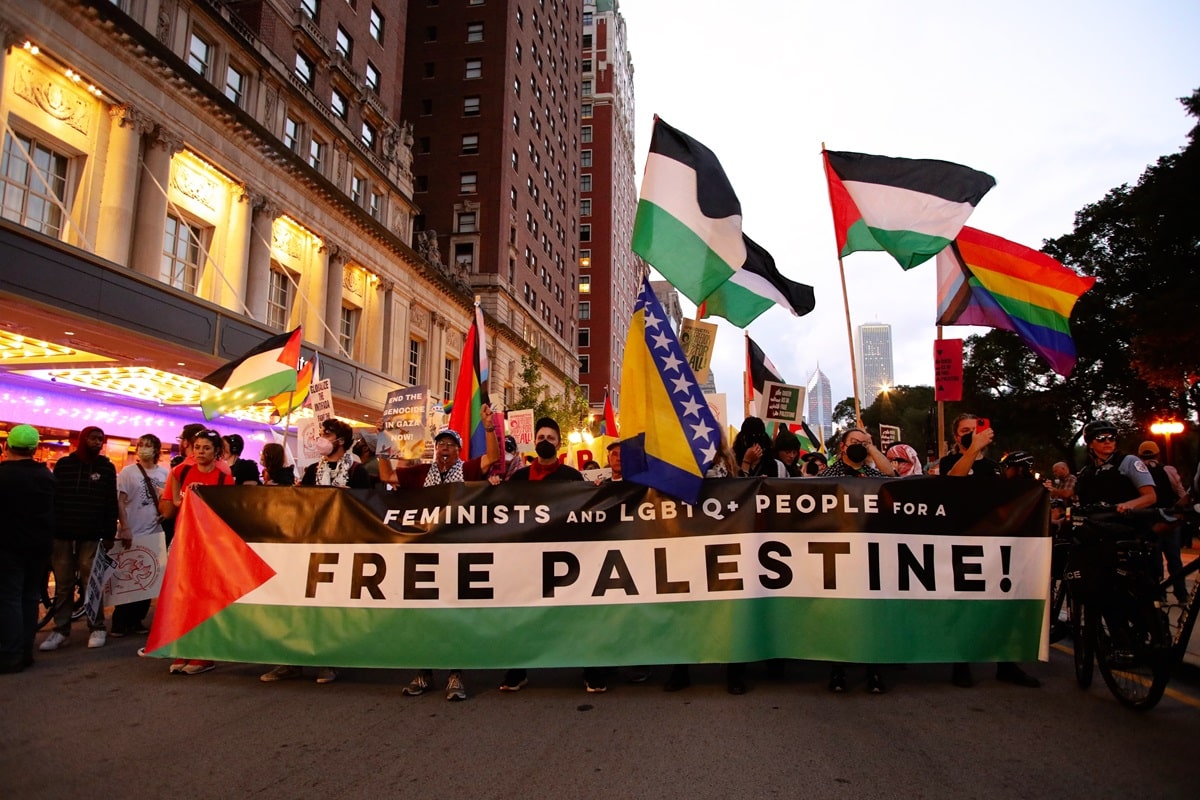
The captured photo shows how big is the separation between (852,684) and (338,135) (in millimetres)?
28802

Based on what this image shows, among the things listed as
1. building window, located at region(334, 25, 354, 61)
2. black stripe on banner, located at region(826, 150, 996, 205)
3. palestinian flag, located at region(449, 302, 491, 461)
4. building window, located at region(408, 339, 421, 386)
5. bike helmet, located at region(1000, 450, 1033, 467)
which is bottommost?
bike helmet, located at region(1000, 450, 1033, 467)

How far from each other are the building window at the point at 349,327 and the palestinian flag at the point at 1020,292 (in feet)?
86.7

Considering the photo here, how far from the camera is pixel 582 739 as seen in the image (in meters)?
4.28

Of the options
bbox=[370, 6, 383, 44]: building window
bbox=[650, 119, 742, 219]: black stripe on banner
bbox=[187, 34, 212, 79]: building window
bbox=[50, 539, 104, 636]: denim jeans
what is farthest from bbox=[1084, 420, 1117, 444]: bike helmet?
bbox=[370, 6, 383, 44]: building window

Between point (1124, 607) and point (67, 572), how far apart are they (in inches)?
332

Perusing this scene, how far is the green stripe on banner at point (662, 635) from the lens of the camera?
5.29 metres

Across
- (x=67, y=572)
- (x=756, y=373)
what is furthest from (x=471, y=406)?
(x=756, y=373)

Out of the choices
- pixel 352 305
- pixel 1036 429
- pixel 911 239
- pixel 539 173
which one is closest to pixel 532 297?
pixel 539 173

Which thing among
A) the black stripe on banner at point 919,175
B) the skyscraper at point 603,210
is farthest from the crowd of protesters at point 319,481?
the skyscraper at point 603,210

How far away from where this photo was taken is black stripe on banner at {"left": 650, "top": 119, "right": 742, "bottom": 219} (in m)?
6.44

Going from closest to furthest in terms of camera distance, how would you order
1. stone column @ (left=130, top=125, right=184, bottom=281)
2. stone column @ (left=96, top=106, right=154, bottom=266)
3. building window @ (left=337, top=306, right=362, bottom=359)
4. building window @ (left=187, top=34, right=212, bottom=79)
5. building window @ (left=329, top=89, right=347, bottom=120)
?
stone column @ (left=96, top=106, right=154, bottom=266) → stone column @ (left=130, top=125, right=184, bottom=281) → building window @ (left=187, top=34, right=212, bottom=79) → building window @ (left=329, top=89, right=347, bottom=120) → building window @ (left=337, top=306, right=362, bottom=359)

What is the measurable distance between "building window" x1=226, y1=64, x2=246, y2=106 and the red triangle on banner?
818 inches

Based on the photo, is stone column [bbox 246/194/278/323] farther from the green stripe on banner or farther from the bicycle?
the bicycle

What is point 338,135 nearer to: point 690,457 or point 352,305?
point 352,305
